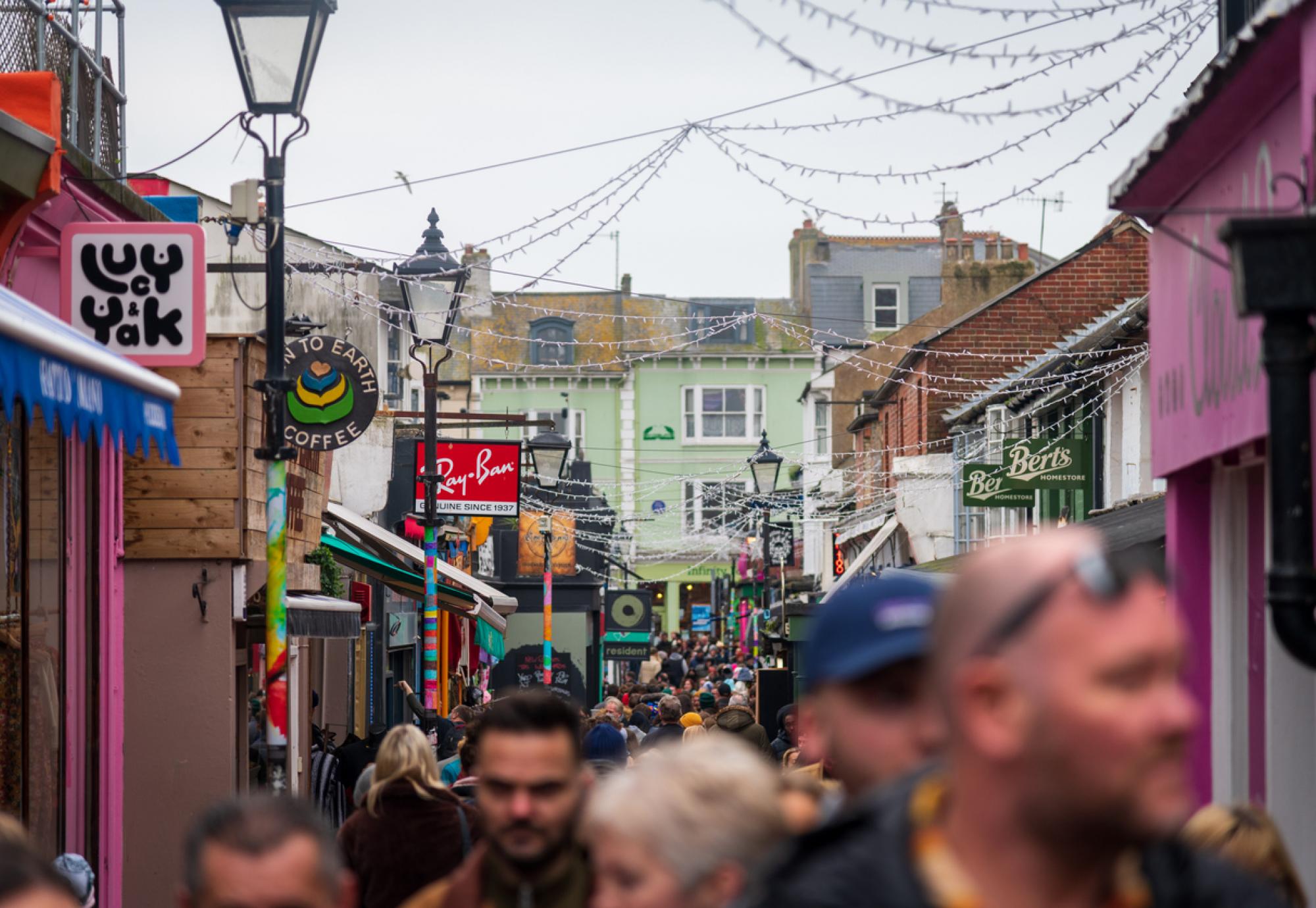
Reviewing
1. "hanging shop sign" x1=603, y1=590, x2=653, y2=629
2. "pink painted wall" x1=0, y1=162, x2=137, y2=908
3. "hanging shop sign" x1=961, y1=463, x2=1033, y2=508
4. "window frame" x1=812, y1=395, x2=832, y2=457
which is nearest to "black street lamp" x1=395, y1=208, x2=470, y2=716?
"pink painted wall" x1=0, y1=162, x2=137, y2=908

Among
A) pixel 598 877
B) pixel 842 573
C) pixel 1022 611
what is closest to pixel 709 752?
pixel 598 877

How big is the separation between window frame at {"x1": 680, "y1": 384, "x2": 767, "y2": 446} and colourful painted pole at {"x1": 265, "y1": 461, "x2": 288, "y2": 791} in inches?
2122

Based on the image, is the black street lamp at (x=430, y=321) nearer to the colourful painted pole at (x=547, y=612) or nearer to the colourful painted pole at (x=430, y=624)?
the colourful painted pole at (x=430, y=624)

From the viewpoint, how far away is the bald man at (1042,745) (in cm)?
178

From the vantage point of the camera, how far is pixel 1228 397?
669cm

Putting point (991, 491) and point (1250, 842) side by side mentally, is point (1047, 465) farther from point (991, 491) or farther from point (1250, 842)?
point (1250, 842)

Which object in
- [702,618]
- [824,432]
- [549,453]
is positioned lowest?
[702,618]

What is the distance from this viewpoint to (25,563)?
9.34 meters

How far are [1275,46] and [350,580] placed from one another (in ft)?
59.2

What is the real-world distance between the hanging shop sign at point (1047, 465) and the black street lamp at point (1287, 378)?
15.4 metres

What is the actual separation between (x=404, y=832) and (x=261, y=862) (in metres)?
3.55

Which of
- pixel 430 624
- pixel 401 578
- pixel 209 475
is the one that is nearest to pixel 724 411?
pixel 401 578

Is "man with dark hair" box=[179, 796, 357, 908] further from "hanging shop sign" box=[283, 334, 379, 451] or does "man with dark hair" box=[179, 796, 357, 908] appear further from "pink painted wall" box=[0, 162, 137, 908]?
"hanging shop sign" box=[283, 334, 379, 451]

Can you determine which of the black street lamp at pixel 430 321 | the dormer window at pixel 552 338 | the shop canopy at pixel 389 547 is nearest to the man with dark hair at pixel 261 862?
the black street lamp at pixel 430 321
